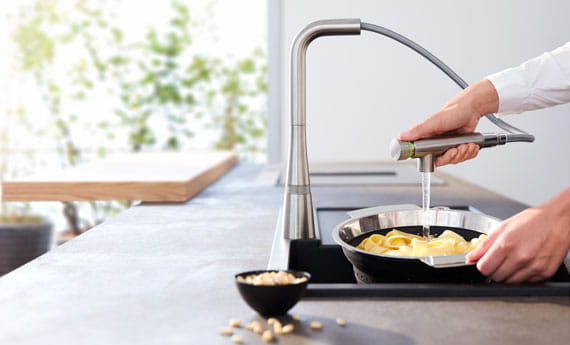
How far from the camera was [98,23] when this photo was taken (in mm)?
4789

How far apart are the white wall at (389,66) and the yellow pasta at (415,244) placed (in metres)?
2.15

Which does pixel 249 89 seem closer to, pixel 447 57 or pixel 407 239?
pixel 447 57

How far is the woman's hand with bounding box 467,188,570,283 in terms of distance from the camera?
Result: 2.98ft

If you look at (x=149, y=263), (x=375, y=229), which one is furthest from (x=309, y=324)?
(x=375, y=229)

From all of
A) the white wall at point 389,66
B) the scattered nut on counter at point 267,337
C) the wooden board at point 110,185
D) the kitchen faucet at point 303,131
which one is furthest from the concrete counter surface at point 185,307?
the white wall at point 389,66

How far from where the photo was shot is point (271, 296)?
793mm

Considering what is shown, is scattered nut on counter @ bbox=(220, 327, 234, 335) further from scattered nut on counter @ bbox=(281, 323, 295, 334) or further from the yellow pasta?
the yellow pasta

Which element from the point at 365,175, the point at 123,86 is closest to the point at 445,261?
the point at 365,175

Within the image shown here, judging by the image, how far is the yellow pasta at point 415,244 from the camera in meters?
1.08

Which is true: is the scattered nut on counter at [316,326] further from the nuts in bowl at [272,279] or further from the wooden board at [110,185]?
the wooden board at [110,185]

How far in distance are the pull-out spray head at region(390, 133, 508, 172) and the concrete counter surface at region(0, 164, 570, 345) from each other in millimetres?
316

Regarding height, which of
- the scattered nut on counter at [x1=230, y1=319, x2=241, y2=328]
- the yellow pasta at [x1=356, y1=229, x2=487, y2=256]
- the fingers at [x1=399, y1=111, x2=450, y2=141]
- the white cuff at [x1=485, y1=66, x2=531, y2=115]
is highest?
the white cuff at [x1=485, y1=66, x2=531, y2=115]

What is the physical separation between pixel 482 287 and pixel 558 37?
→ 205cm

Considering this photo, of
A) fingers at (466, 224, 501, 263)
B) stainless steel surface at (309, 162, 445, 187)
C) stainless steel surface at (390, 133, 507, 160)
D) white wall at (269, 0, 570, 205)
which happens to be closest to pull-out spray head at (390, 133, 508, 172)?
stainless steel surface at (390, 133, 507, 160)
